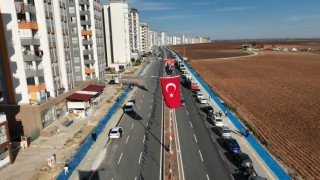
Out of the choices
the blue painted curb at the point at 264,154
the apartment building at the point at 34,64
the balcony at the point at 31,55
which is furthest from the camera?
the balcony at the point at 31,55

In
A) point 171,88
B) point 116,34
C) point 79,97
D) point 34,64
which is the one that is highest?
point 116,34

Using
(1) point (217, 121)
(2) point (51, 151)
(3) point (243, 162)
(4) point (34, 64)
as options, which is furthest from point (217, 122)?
(4) point (34, 64)

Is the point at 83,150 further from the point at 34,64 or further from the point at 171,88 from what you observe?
the point at 34,64

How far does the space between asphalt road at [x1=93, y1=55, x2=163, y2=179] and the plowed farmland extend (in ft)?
59.5

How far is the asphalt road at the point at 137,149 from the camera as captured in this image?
1354 inches

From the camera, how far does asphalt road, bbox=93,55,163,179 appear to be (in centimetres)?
3440

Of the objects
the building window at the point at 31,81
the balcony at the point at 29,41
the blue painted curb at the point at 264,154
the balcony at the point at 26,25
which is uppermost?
the balcony at the point at 26,25

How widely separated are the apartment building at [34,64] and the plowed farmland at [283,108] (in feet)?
133

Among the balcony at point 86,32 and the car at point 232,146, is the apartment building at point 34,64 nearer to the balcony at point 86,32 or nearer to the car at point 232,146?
the balcony at point 86,32

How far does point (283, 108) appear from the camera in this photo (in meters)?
61.9

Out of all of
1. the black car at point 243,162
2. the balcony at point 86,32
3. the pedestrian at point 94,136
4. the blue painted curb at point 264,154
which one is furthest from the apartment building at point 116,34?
the black car at point 243,162

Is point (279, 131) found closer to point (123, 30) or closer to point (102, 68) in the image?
point (102, 68)

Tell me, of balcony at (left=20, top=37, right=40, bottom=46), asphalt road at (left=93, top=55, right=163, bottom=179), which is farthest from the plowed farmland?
balcony at (left=20, top=37, right=40, bottom=46)

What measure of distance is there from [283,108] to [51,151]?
5125 centimetres
